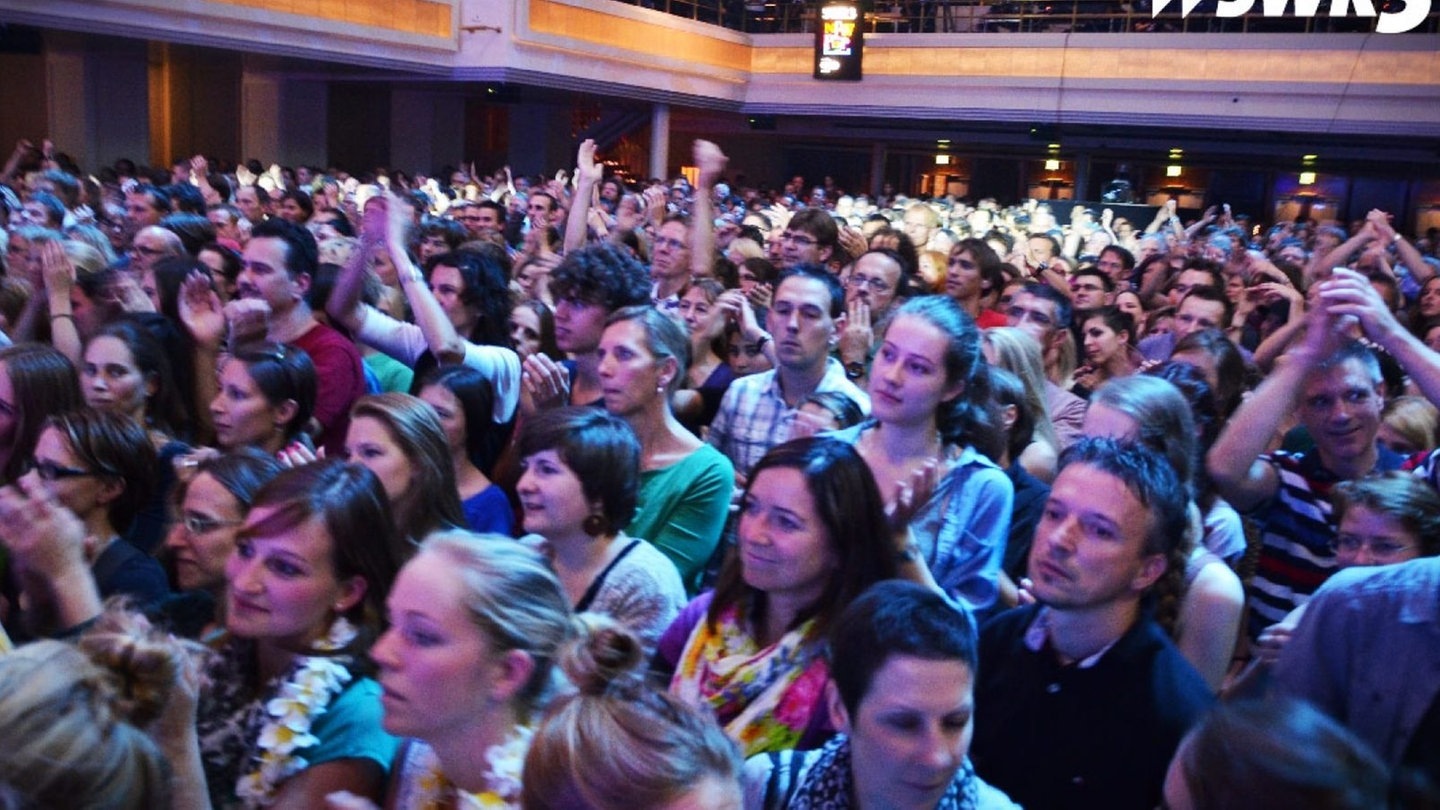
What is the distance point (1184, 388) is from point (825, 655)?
65.0 inches

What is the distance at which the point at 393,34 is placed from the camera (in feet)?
42.6

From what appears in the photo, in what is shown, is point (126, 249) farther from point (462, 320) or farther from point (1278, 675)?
point (1278, 675)

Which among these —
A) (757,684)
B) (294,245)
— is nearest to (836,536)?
(757,684)

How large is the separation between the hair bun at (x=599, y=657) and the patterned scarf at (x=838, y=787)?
0.28 meters

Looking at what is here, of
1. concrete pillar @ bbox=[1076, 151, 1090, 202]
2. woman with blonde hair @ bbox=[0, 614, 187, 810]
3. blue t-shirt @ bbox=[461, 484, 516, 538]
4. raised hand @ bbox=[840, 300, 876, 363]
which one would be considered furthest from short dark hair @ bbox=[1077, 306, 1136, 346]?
concrete pillar @ bbox=[1076, 151, 1090, 202]

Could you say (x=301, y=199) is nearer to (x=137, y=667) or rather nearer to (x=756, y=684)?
(x=756, y=684)

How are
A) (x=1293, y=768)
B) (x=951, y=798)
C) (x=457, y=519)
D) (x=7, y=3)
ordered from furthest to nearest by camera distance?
1. (x=7, y=3)
2. (x=457, y=519)
3. (x=951, y=798)
4. (x=1293, y=768)

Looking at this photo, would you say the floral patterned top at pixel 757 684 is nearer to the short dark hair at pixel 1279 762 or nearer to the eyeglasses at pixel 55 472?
the short dark hair at pixel 1279 762

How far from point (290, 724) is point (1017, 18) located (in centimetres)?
1697

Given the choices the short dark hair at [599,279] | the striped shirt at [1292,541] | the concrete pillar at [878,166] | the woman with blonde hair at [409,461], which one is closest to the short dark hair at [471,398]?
the woman with blonde hair at [409,461]

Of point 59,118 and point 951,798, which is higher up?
point 59,118

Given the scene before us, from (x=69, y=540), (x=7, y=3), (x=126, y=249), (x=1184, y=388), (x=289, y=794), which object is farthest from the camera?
A: (x=7, y=3)

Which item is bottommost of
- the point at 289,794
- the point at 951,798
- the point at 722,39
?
the point at 289,794

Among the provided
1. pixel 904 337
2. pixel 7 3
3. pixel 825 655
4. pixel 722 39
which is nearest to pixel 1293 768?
pixel 825 655
